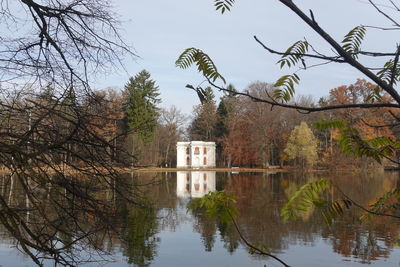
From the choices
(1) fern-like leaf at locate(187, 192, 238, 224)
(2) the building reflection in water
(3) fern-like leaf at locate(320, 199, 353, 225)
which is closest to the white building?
(2) the building reflection in water

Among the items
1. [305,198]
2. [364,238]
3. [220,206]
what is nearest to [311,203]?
[305,198]

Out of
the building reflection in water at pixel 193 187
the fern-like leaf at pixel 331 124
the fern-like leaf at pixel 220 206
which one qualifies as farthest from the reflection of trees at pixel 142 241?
the fern-like leaf at pixel 331 124

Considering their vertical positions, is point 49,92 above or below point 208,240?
above

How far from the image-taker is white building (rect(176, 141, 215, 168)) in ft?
207

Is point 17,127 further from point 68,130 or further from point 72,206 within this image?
point 72,206

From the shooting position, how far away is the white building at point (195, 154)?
63.2 metres

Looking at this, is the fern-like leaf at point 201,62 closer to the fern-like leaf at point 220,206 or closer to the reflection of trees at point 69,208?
the fern-like leaf at point 220,206

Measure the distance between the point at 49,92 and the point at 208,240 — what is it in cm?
907

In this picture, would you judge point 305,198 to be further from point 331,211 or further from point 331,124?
point 331,124

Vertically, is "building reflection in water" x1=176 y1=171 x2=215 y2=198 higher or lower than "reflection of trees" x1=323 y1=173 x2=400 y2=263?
higher

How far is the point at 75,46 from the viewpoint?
4.86 metres

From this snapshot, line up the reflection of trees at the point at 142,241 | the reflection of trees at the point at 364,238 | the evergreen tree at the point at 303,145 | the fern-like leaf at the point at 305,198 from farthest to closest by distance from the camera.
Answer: the evergreen tree at the point at 303,145 → the reflection of trees at the point at 364,238 → the reflection of trees at the point at 142,241 → the fern-like leaf at the point at 305,198

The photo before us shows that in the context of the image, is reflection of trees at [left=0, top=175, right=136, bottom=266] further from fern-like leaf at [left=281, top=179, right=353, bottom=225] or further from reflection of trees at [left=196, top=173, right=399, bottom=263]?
reflection of trees at [left=196, top=173, right=399, bottom=263]

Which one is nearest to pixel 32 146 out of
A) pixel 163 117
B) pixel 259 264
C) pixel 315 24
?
pixel 315 24
